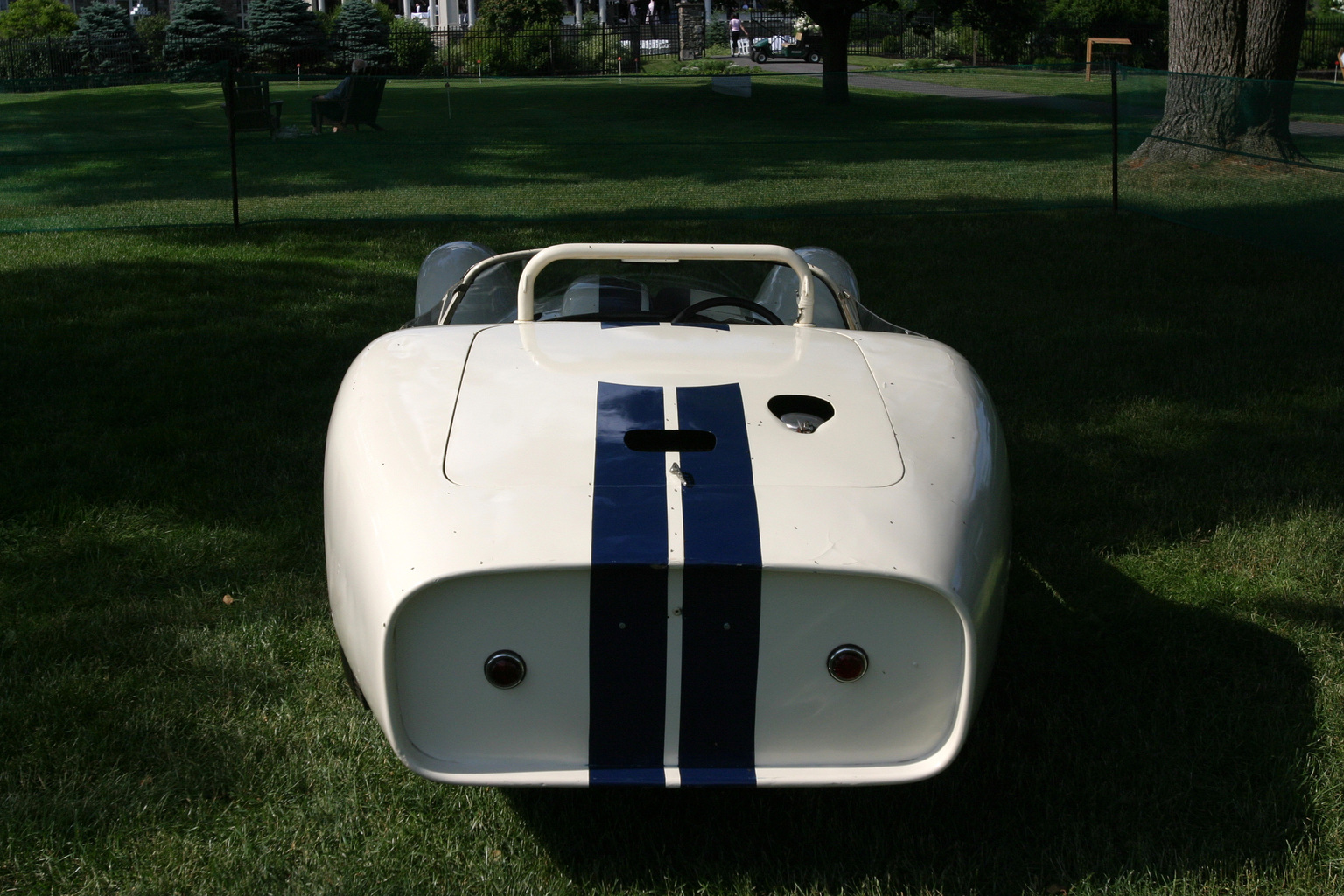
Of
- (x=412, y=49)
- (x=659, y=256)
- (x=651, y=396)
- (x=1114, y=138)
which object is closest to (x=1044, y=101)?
(x=1114, y=138)

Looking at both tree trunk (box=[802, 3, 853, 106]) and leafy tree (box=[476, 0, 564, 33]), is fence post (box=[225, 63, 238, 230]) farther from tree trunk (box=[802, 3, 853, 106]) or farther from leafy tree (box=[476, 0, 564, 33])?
leafy tree (box=[476, 0, 564, 33])

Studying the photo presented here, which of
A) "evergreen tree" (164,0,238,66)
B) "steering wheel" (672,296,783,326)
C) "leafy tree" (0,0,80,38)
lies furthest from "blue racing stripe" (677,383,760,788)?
"leafy tree" (0,0,80,38)

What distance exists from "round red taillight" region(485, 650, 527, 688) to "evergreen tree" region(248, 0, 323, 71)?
117 ft

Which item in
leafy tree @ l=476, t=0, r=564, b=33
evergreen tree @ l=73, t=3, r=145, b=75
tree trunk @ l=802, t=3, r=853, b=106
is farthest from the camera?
leafy tree @ l=476, t=0, r=564, b=33

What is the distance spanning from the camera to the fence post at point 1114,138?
1130cm

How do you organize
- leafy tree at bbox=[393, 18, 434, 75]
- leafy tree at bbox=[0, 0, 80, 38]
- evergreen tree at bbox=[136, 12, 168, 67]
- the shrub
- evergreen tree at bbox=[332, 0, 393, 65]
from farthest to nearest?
leafy tree at bbox=[0, 0, 80, 38], the shrub, leafy tree at bbox=[393, 18, 434, 75], evergreen tree at bbox=[332, 0, 393, 65], evergreen tree at bbox=[136, 12, 168, 67]

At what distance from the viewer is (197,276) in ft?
27.2

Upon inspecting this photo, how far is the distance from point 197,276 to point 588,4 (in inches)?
2573

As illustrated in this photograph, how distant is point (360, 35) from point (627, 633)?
3666 cm

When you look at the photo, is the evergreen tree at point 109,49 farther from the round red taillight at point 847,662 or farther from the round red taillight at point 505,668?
the round red taillight at point 847,662

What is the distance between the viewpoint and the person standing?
47.4 metres

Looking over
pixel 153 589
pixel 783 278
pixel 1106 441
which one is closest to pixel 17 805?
pixel 153 589

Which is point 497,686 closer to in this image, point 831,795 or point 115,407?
point 831,795

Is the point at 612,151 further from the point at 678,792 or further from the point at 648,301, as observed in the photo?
the point at 678,792
